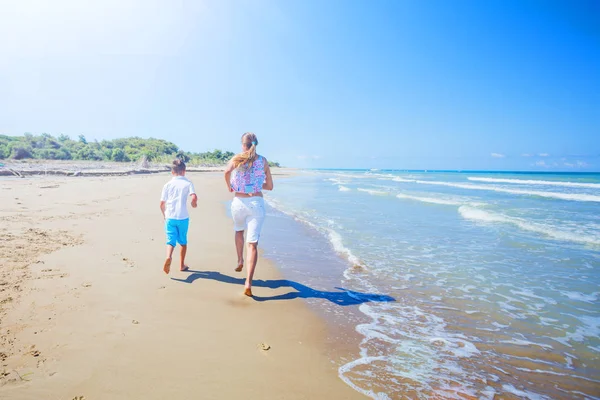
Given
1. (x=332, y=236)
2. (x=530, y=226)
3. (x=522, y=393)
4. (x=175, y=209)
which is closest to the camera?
(x=522, y=393)

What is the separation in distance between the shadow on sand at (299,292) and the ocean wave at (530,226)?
24.7 ft

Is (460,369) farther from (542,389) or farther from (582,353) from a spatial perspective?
(582,353)

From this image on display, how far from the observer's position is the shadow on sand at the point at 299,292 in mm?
4250

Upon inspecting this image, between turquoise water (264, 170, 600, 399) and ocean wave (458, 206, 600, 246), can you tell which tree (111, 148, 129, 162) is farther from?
ocean wave (458, 206, 600, 246)

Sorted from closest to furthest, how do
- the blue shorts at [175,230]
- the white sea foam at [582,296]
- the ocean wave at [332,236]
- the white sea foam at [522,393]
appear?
1. the white sea foam at [522,393]
2. the white sea foam at [582,296]
3. the blue shorts at [175,230]
4. the ocean wave at [332,236]

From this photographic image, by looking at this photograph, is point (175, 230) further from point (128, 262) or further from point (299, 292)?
point (299, 292)

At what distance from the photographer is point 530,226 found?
1016 centimetres

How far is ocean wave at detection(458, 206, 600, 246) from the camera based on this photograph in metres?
8.44

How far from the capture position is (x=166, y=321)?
3.24 meters

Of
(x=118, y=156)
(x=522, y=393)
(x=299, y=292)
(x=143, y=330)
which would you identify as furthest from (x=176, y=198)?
(x=118, y=156)

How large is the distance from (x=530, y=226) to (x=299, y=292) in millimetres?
9656

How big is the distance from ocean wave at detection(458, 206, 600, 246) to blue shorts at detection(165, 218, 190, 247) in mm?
9961

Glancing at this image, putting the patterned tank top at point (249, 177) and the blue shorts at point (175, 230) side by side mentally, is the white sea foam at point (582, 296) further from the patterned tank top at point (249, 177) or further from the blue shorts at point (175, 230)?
the blue shorts at point (175, 230)

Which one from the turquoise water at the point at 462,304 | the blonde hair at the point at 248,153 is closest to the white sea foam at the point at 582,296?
the turquoise water at the point at 462,304
